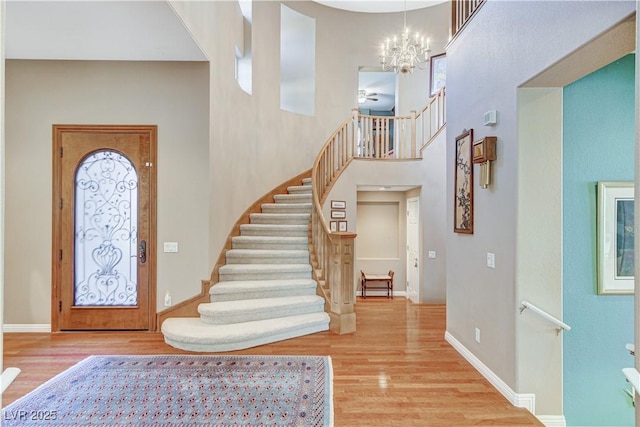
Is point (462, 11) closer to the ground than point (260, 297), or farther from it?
farther from it

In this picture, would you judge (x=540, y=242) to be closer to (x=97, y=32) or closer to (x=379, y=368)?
(x=379, y=368)

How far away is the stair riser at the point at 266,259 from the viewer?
16.1ft

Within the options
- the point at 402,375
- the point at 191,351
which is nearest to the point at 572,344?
the point at 402,375

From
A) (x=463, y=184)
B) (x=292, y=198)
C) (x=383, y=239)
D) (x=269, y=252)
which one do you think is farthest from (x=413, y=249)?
(x=463, y=184)

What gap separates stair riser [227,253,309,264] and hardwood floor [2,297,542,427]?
1184 millimetres

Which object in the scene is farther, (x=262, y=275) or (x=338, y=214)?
(x=338, y=214)

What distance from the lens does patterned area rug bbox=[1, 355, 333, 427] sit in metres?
2.44


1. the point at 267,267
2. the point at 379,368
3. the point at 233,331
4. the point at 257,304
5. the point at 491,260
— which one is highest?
the point at 491,260

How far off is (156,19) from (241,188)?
2.84m

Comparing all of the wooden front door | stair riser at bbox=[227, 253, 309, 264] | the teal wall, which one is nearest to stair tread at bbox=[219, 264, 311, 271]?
stair riser at bbox=[227, 253, 309, 264]

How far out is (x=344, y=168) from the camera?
6.52 m

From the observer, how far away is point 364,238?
8.09 m

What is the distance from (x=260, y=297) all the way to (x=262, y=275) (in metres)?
0.38

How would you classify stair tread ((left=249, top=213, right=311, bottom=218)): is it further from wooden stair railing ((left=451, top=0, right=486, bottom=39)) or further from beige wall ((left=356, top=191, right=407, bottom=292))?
wooden stair railing ((left=451, top=0, right=486, bottom=39))
